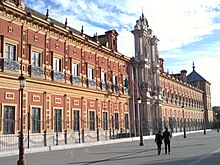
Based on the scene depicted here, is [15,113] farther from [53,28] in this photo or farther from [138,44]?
[138,44]

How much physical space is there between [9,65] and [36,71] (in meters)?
3.12

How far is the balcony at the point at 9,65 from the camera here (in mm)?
23270

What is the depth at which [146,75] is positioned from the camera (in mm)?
49625

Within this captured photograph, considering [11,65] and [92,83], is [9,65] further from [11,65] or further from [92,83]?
[92,83]

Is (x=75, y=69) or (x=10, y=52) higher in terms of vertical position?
(x=10, y=52)

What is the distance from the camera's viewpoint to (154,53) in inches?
2165

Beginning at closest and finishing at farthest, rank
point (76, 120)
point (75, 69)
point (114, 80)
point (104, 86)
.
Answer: point (76, 120) < point (75, 69) < point (104, 86) < point (114, 80)

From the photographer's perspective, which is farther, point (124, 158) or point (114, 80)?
point (114, 80)

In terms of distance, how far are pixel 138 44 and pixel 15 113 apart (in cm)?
2960

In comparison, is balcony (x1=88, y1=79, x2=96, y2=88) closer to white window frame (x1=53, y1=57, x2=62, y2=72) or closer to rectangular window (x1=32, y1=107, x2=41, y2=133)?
white window frame (x1=53, y1=57, x2=62, y2=72)

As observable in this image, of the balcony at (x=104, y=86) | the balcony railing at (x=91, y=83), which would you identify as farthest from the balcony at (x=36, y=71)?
the balcony at (x=104, y=86)

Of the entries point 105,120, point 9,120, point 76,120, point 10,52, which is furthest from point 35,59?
point 105,120

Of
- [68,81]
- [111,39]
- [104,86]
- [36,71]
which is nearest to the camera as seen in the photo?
[36,71]

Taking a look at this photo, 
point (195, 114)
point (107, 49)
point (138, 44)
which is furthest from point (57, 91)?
point (195, 114)
